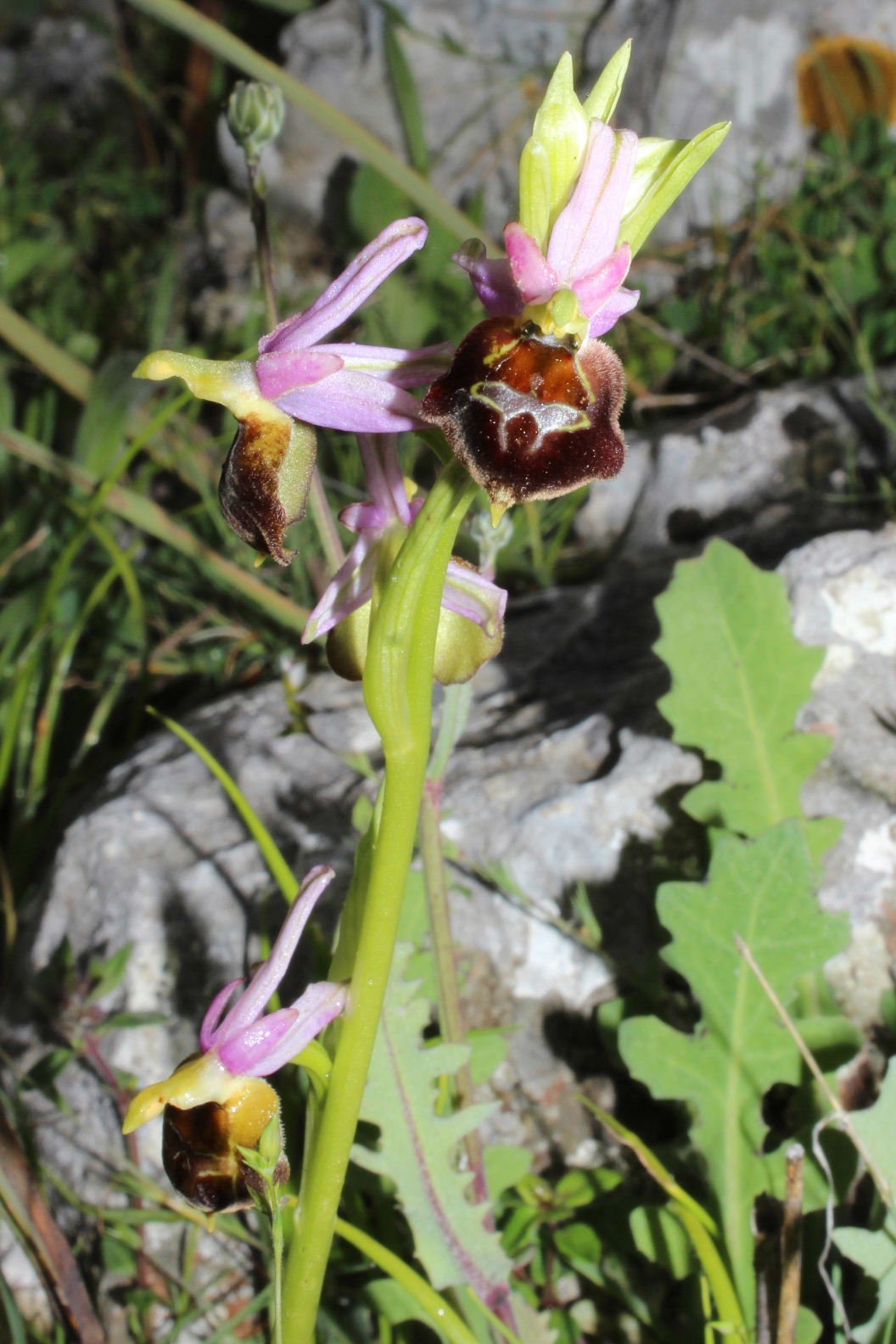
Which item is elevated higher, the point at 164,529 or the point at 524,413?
the point at 524,413

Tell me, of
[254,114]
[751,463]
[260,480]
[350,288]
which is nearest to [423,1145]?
[260,480]

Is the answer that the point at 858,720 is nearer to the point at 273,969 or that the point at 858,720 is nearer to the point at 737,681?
the point at 737,681

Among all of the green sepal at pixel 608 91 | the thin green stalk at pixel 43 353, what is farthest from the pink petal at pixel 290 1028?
the thin green stalk at pixel 43 353

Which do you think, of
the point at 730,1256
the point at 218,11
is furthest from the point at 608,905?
the point at 218,11

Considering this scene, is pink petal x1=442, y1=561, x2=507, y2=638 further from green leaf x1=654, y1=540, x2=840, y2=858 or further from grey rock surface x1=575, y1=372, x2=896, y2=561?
grey rock surface x1=575, y1=372, x2=896, y2=561

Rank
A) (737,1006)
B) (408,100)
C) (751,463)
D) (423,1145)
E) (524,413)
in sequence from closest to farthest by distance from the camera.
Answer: (524,413) < (423,1145) < (737,1006) < (751,463) < (408,100)

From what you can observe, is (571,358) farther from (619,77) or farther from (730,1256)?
(730,1256)

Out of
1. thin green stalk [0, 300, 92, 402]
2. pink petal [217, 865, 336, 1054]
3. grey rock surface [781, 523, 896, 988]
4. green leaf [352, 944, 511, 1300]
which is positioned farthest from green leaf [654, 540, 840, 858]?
thin green stalk [0, 300, 92, 402]

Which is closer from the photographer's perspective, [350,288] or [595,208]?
[595,208]
